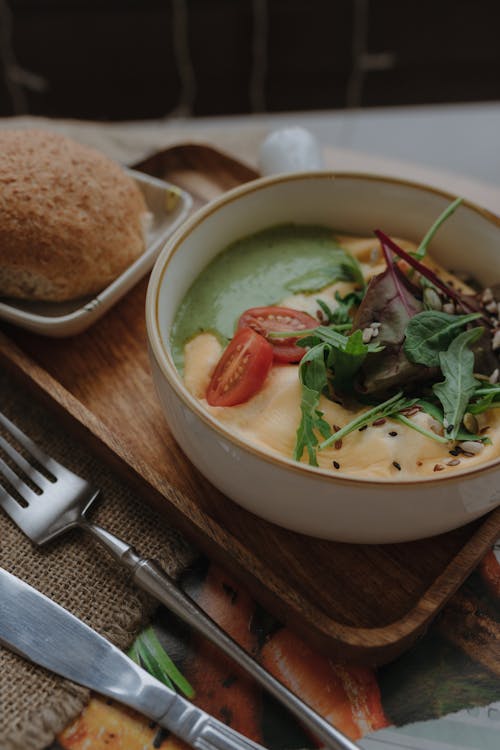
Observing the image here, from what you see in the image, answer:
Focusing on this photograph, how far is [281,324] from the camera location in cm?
167

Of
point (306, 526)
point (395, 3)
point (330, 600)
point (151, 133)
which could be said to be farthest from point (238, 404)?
point (395, 3)

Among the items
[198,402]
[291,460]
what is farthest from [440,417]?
[198,402]

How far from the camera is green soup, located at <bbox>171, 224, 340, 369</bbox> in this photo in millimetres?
1745

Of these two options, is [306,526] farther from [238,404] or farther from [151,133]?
[151,133]

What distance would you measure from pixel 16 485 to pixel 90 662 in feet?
1.37

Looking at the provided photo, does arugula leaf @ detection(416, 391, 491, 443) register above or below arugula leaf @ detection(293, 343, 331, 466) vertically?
below

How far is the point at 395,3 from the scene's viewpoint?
402 centimetres

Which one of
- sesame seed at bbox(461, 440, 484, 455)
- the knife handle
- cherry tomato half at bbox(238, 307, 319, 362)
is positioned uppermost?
cherry tomato half at bbox(238, 307, 319, 362)

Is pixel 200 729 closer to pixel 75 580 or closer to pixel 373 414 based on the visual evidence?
pixel 75 580

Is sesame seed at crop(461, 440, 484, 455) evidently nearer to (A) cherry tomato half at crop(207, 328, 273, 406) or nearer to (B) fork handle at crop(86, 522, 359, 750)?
(A) cherry tomato half at crop(207, 328, 273, 406)

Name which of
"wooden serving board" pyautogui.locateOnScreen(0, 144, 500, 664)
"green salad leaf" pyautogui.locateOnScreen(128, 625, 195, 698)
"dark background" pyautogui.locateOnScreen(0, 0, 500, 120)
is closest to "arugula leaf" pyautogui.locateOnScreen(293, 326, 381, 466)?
"wooden serving board" pyautogui.locateOnScreen(0, 144, 500, 664)

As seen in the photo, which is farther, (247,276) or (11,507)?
(247,276)

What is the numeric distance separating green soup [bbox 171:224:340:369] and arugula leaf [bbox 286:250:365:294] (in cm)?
2

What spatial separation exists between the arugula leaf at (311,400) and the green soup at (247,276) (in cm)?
26
